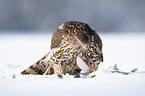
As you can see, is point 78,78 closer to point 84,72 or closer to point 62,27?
point 84,72

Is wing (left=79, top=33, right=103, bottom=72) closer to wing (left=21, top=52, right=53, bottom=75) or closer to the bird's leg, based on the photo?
the bird's leg

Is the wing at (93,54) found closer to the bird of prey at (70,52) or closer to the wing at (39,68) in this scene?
the bird of prey at (70,52)

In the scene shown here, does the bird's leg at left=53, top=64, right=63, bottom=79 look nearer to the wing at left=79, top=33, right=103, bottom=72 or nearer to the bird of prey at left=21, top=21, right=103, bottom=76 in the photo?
the bird of prey at left=21, top=21, right=103, bottom=76

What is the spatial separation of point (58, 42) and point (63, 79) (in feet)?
1.21

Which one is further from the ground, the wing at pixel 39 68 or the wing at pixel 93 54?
the wing at pixel 93 54

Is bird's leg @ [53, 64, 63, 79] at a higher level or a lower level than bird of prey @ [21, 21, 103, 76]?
lower

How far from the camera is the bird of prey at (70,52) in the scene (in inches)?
86.3

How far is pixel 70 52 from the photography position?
2.19 m

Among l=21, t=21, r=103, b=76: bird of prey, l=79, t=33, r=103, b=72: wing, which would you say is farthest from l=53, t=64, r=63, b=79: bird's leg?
l=79, t=33, r=103, b=72: wing

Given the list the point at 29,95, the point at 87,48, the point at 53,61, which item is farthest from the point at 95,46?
the point at 29,95

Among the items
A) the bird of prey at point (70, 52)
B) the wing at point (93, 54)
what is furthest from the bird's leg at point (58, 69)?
the wing at point (93, 54)

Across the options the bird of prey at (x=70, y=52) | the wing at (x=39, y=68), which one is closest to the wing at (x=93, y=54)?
the bird of prey at (x=70, y=52)

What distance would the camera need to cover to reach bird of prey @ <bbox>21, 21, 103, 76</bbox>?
7.19 feet

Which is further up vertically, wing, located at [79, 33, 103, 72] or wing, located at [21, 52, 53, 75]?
wing, located at [79, 33, 103, 72]
